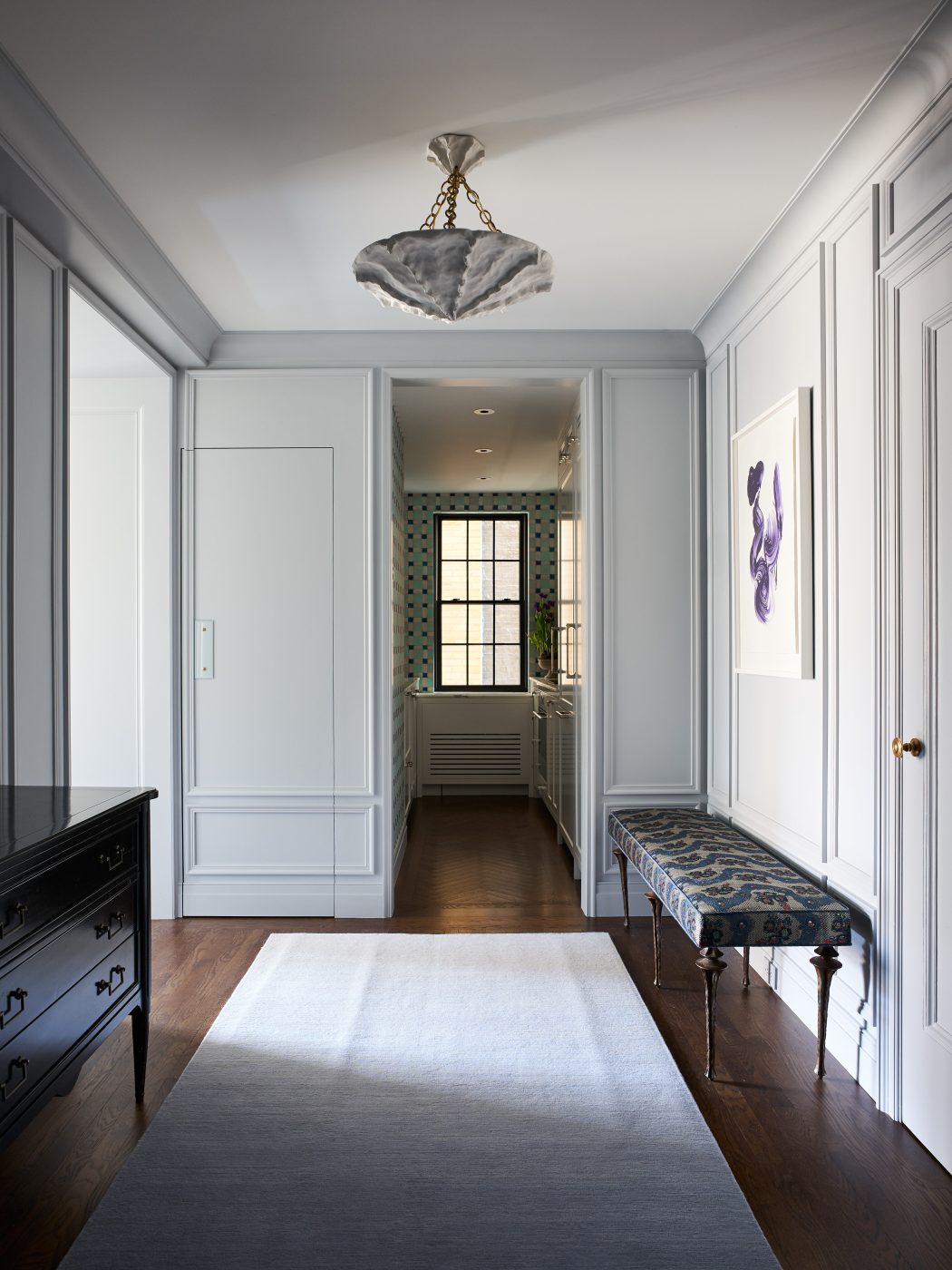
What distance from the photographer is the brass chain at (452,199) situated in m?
2.64

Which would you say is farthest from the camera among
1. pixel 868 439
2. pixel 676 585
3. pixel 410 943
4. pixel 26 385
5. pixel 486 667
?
pixel 486 667

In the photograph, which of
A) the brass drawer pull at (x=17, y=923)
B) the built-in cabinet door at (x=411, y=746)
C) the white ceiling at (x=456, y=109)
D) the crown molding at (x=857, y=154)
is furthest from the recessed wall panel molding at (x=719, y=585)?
the built-in cabinet door at (x=411, y=746)

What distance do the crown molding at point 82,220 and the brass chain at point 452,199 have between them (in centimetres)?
102

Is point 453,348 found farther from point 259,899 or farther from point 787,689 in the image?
point 259,899

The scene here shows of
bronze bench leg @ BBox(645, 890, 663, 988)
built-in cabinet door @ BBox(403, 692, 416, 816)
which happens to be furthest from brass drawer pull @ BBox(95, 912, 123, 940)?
built-in cabinet door @ BBox(403, 692, 416, 816)

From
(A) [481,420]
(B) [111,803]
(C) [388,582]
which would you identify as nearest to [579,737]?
(C) [388,582]

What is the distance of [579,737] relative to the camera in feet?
14.5

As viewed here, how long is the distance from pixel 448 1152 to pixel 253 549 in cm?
280

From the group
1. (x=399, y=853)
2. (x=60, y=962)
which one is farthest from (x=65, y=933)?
(x=399, y=853)

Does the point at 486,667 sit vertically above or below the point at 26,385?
below

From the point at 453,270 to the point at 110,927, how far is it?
Result: 6.58ft

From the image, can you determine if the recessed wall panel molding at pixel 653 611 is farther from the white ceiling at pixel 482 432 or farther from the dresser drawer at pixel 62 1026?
the dresser drawer at pixel 62 1026

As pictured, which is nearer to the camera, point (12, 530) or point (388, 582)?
point (12, 530)

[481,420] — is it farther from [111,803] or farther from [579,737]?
[111,803]
